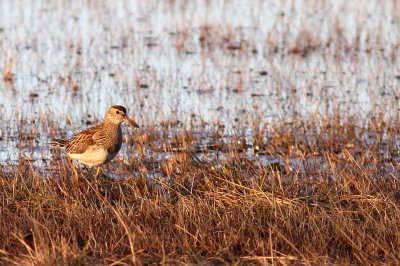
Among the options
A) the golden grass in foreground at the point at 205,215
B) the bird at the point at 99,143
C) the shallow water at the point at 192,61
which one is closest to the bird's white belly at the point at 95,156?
the bird at the point at 99,143

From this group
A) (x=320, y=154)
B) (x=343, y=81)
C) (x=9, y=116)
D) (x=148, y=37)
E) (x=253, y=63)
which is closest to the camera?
(x=320, y=154)

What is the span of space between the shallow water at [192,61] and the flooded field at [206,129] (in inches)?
2.2

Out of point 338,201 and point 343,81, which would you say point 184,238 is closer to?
point 338,201

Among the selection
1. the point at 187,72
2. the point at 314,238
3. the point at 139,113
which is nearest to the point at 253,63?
the point at 187,72

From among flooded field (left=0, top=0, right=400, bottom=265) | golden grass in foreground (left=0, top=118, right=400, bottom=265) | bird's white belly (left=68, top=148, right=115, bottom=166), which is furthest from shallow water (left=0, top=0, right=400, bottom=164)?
golden grass in foreground (left=0, top=118, right=400, bottom=265)

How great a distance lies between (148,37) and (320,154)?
9.16 metres

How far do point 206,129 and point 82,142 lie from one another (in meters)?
3.52

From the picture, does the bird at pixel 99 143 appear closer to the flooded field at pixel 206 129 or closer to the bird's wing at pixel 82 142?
the bird's wing at pixel 82 142

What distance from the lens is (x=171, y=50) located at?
64.1 ft

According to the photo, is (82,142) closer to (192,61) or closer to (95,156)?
(95,156)

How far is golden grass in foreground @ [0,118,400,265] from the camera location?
7.39 m

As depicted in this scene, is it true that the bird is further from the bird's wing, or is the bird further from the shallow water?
the shallow water

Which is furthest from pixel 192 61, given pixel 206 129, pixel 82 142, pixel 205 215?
pixel 205 215

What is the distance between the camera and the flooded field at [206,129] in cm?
775
